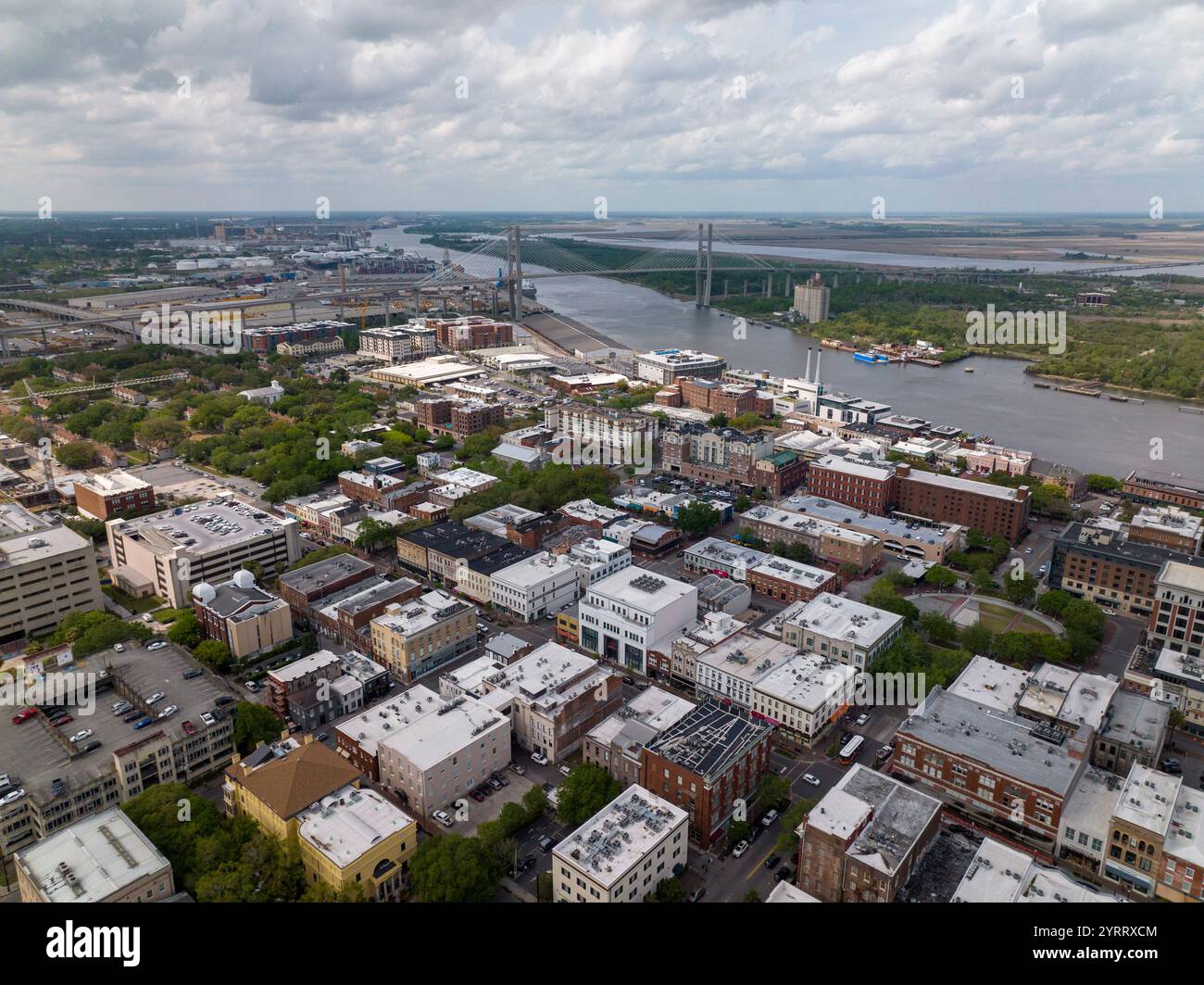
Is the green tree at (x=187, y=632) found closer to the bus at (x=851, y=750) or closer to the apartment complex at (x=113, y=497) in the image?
the apartment complex at (x=113, y=497)

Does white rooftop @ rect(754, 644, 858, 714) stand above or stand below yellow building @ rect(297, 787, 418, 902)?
above

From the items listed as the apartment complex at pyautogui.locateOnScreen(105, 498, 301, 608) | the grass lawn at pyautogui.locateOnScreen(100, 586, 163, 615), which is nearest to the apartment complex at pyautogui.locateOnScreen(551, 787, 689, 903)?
the apartment complex at pyautogui.locateOnScreen(105, 498, 301, 608)

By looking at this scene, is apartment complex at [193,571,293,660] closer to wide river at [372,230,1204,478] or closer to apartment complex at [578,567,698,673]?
apartment complex at [578,567,698,673]

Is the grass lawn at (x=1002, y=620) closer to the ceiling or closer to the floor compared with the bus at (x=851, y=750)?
closer to the ceiling

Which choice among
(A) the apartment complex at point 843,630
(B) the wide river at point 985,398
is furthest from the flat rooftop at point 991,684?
(B) the wide river at point 985,398

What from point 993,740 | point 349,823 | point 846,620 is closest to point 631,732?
point 349,823

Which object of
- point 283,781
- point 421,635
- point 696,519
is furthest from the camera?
point 696,519

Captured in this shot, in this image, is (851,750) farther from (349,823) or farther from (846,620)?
(349,823)
